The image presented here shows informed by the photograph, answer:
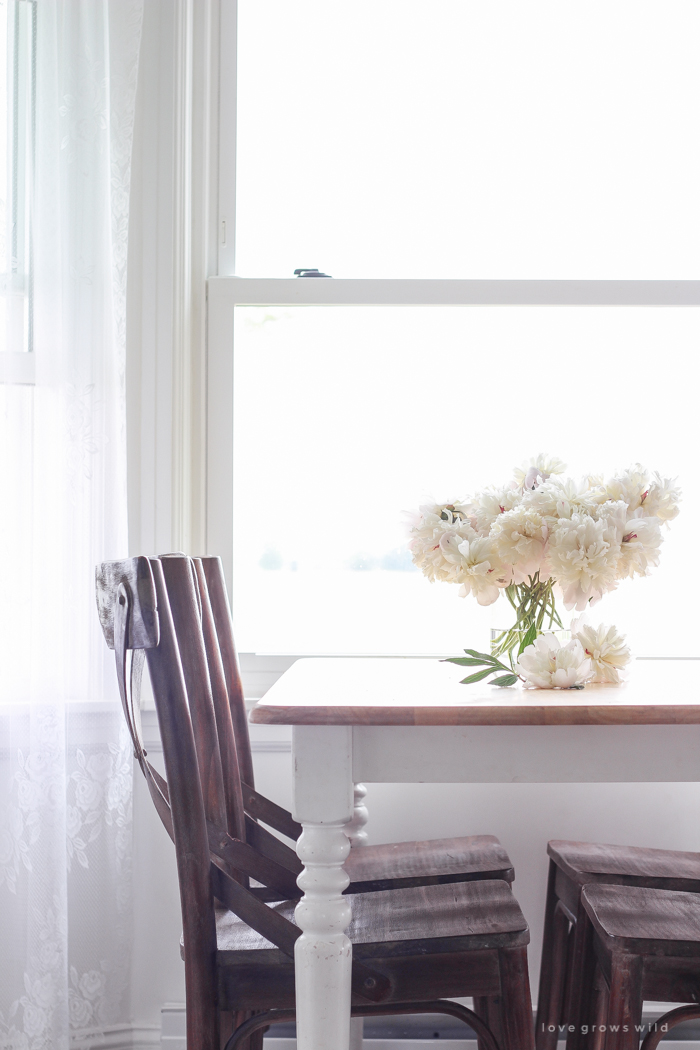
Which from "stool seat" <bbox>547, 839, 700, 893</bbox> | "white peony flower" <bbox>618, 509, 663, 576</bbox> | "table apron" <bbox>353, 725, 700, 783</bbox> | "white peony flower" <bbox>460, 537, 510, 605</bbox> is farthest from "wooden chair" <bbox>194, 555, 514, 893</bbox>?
"white peony flower" <bbox>618, 509, 663, 576</bbox>

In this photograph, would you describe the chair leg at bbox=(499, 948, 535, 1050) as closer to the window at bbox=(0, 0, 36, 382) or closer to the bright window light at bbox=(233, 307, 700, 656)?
the bright window light at bbox=(233, 307, 700, 656)

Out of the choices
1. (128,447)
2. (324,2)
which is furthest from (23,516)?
(324,2)

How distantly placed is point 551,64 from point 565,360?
0.72 meters

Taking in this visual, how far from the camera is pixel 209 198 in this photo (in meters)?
1.94

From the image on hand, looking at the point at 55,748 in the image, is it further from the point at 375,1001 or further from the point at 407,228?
the point at 407,228

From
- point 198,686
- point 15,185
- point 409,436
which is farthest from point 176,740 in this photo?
point 15,185

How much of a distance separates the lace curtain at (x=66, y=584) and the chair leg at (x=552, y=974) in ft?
2.64

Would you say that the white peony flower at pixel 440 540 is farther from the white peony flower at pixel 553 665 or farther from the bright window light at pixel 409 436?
the bright window light at pixel 409 436

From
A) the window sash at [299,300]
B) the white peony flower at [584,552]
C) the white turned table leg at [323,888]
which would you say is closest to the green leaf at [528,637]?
the white peony flower at [584,552]

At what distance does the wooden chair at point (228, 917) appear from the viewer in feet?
3.26

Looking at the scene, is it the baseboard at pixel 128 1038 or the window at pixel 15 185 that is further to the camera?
the baseboard at pixel 128 1038

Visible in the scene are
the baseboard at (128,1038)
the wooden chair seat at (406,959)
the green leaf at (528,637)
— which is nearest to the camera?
the wooden chair seat at (406,959)

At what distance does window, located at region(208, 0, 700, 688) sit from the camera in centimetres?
190

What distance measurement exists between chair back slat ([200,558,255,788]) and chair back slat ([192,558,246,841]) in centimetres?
6
